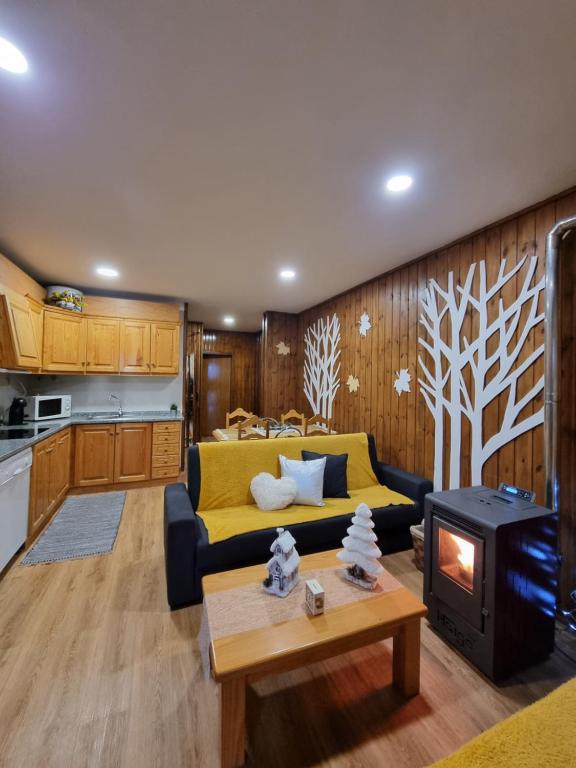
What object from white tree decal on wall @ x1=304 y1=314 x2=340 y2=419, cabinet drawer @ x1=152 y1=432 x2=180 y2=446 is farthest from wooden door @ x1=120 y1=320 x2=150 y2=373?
white tree decal on wall @ x1=304 y1=314 x2=340 y2=419

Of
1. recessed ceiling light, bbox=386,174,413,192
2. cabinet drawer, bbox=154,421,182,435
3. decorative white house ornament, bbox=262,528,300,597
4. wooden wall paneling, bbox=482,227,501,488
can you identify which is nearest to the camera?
decorative white house ornament, bbox=262,528,300,597

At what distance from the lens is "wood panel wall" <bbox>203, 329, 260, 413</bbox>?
7406mm

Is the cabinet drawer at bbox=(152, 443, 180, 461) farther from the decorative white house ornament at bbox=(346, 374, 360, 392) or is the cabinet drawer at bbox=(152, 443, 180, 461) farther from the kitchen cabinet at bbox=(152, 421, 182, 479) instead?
the decorative white house ornament at bbox=(346, 374, 360, 392)

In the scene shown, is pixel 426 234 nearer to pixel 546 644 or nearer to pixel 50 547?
pixel 546 644

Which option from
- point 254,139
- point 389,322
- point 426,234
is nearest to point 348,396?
point 389,322

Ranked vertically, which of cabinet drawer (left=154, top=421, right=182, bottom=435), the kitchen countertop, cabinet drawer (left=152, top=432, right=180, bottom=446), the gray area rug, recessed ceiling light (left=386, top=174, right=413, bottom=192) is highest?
recessed ceiling light (left=386, top=174, right=413, bottom=192)

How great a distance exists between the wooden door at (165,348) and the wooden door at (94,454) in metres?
1.01

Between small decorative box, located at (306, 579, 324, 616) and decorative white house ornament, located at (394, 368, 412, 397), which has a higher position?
decorative white house ornament, located at (394, 368, 412, 397)

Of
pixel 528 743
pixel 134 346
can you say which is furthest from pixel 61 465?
pixel 528 743

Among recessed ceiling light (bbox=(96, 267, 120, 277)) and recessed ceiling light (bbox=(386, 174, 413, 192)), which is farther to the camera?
recessed ceiling light (bbox=(96, 267, 120, 277))

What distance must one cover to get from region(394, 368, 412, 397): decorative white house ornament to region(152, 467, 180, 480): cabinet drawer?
3114 mm

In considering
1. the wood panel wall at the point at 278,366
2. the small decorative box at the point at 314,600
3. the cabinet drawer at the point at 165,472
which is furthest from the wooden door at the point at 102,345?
the small decorative box at the point at 314,600

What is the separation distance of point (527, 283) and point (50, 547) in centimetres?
427

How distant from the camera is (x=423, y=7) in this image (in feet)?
3.34
